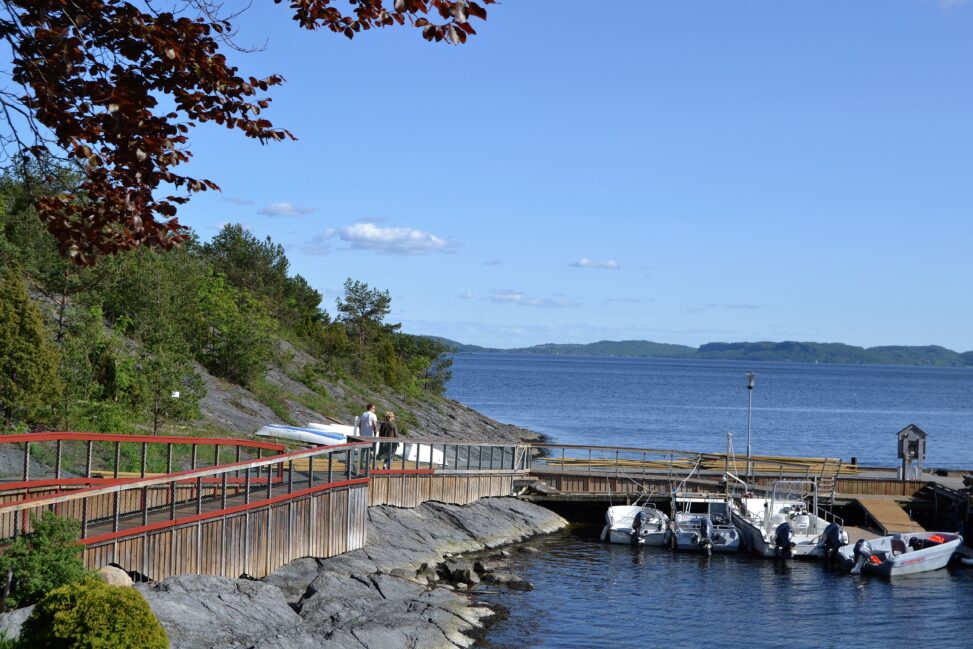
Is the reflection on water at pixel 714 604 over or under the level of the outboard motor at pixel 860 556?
under

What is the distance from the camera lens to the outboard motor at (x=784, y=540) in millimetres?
33062

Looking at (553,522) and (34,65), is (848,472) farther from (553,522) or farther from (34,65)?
(34,65)

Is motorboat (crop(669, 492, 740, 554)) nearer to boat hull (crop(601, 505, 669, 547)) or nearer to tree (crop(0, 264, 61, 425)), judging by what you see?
boat hull (crop(601, 505, 669, 547))

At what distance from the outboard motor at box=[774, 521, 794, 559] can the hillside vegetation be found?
1848 cm

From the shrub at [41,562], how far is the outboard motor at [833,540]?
24.2 m

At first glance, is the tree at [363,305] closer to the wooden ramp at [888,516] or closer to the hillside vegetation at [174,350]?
the hillside vegetation at [174,350]

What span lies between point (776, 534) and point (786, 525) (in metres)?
0.42

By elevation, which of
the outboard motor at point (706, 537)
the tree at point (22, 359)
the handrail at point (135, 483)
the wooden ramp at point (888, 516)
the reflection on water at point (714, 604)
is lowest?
the reflection on water at point (714, 604)

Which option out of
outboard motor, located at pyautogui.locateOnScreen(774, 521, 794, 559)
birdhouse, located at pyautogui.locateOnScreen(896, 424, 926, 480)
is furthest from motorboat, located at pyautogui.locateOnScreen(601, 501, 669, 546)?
birdhouse, located at pyautogui.locateOnScreen(896, 424, 926, 480)

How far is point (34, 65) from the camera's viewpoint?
8016 mm

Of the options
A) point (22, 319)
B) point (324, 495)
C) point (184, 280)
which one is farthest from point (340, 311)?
point (324, 495)

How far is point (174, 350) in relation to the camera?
37312mm

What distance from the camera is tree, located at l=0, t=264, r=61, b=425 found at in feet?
90.6

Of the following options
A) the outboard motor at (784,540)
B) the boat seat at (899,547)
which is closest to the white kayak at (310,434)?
the outboard motor at (784,540)
